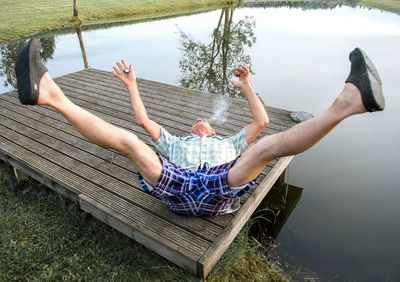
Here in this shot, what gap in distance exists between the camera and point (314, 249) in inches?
124

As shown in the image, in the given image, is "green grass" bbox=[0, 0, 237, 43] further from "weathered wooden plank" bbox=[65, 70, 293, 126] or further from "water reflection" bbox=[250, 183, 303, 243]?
"water reflection" bbox=[250, 183, 303, 243]

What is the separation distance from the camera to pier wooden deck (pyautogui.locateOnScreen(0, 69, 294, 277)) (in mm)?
2359

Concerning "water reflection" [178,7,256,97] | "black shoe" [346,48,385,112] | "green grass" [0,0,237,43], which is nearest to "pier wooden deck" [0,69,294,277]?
"black shoe" [346,48,385,112]

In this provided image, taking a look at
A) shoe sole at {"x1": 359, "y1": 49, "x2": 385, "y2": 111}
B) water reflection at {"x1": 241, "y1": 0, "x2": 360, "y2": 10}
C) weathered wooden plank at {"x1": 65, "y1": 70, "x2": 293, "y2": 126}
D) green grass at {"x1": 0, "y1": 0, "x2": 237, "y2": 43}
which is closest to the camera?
shoe sole at {"x1": 359, "y1": 49, "x2": 385, "y2": 111}

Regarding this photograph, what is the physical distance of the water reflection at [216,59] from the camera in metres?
7.91

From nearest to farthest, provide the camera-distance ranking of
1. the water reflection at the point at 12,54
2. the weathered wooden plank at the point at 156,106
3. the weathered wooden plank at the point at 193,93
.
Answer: the weathered wooden plank at the point at 156,106 → the weathered wooden plank at the point at 193,93 → the water reflection at the point at 12,54

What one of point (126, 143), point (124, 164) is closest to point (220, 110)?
point (124, 164)

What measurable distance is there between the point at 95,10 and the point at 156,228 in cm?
1739

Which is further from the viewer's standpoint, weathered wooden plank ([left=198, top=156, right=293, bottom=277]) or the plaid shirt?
the plaid shirt

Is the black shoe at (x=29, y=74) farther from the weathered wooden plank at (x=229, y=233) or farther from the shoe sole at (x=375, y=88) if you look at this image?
the shoe sole at (x=375, y=88)

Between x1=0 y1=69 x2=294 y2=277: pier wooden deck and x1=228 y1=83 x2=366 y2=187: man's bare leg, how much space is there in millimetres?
675

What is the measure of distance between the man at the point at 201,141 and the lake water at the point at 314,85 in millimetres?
1498

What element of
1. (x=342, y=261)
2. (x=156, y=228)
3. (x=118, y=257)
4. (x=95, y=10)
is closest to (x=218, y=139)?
(x=156, y=228)

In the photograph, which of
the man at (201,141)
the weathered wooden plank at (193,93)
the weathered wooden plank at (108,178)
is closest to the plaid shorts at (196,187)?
the man at (201,141)
